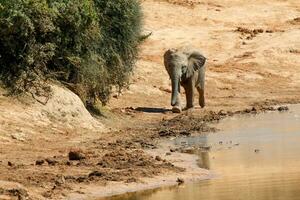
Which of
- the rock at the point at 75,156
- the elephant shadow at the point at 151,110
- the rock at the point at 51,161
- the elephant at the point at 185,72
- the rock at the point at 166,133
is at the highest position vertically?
the elephant at the point at 185,72

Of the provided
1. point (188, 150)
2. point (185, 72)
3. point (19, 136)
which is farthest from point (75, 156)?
point (185, 72)

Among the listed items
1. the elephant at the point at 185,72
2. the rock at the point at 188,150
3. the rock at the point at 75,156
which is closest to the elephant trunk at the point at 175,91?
the elephant at the point at 185,72

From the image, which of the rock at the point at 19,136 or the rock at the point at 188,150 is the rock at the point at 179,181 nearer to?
the rock at the point at 188,150

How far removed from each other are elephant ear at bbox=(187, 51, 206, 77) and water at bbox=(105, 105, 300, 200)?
396 centimetres

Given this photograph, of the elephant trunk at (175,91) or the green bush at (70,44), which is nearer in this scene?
the green bush at (70,44)

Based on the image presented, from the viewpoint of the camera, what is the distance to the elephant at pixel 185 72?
27.5 m

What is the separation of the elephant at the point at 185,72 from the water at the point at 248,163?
9.97 ft

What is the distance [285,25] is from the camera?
41.4m

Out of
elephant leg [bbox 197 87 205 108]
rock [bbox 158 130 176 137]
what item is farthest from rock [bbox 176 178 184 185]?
elephant leg [bbox 197 87 205 108]

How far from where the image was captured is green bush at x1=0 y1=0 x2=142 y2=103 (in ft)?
70.5

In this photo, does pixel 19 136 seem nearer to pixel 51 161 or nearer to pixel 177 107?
pixel 51 161

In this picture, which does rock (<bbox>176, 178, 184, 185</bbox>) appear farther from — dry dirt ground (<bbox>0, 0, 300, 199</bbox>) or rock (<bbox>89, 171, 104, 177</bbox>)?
rock (<bbox>89, 171, 104, 177</bbox>)

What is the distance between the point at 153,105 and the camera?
2903 centimetres

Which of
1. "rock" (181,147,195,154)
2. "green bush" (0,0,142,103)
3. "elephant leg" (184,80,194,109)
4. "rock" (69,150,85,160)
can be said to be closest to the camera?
"rock" (69,150,85,160)
